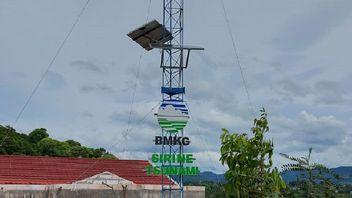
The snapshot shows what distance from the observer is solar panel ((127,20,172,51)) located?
17578mm

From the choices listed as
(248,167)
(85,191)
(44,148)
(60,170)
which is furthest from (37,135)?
(248,167)

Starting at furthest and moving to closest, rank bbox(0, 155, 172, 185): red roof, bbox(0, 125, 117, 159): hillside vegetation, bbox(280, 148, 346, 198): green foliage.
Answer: bbox(0, 125, 117, 159): hillside vegetation < bbox(0, 155, 172, 185): red roof < bbox(280, 148, 346, 198): green foliage

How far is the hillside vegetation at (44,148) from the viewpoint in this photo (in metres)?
34.8

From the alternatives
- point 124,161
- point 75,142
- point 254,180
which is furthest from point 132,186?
point 75,142

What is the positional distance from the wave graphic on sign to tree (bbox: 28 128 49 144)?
25.5 metres

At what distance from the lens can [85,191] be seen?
780 inches

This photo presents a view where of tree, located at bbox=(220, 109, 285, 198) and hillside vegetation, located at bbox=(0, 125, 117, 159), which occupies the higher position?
hillside vegetation, located at bbox=(0, 125, 117, 159)

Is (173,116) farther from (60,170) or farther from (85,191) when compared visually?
(60,170)

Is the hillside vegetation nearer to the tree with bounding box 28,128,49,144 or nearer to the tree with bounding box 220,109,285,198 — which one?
the tree with bounding box 28,128,49,144

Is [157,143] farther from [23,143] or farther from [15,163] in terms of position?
[23,143]

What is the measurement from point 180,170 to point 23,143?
2179 centimetres

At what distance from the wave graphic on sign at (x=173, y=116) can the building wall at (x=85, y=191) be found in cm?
283

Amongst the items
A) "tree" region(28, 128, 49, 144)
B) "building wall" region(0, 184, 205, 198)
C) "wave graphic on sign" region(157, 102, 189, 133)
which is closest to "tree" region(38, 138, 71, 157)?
"tree" region(28, 128, 49, 144)

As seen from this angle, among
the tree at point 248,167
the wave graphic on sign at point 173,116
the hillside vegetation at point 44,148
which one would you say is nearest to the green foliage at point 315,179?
the tree at point 248,167
